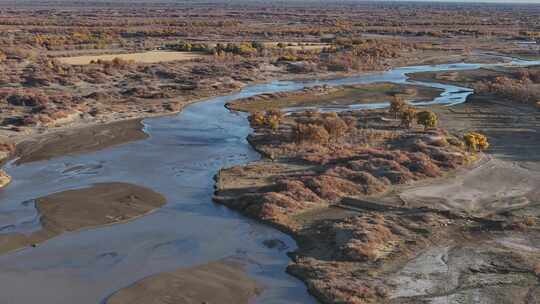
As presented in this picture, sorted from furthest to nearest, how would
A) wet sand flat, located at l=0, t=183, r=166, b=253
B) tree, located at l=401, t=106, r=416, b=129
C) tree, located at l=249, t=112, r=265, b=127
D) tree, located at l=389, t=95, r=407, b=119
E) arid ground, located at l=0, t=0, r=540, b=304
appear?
tree, located at l=389, t=95, r=407, b=119, tree, located at l=249, t=112, r=265, b=127, tree, located at l=401, t=106, r=416, b=129, wet sand flat, located at l=0, t=183, r=166, b=253, arid ground, located at l=0, t=0, r=540, b=304

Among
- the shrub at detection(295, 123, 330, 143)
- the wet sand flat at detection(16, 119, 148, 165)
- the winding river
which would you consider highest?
the shrub at detection(295, 123, 330, 143)

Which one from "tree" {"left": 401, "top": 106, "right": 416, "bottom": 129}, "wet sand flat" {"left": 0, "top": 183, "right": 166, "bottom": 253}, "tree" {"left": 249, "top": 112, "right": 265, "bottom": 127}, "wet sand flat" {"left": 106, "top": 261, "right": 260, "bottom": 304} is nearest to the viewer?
"wet sand flat" {"left": 106, "top": 261, "right": 260, "bottom": 304}

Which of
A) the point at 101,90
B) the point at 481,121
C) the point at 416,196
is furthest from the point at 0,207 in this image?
the point at 481,121

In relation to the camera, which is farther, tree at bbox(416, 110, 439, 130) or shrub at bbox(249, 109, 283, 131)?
tree at bbox(416, 110, 439, 130)

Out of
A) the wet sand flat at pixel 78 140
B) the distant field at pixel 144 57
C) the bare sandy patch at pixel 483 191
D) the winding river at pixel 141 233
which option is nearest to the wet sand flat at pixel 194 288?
the winding river at pixel 141 233

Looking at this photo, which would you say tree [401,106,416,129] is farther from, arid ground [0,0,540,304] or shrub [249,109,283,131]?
shrub [249,109,283,131]

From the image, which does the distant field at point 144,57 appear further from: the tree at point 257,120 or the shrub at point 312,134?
the shrub at point 312,134

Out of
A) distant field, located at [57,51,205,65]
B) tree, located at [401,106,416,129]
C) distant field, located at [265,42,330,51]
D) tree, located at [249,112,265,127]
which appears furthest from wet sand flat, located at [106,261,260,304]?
distant field, located at [265,42,330,51]
